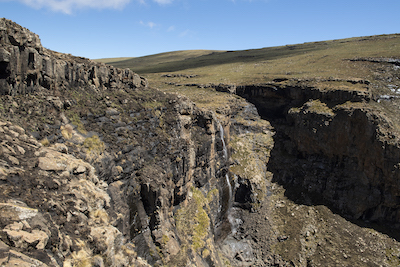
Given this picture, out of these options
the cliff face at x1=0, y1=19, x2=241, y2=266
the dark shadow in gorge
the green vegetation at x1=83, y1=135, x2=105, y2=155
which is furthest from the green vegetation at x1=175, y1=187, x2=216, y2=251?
the dark shadow in gorge

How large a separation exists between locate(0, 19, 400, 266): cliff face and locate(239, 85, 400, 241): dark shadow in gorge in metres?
0.20

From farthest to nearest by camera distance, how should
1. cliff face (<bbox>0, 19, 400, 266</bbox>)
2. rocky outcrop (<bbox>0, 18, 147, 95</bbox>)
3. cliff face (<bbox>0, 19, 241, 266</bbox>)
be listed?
rocky outcrop (<bbox>0, 18, 147, 95</bbox>) → cliff face (<bbox>0, 19, 400, 266</bbox>) → cliff face (<bbox>0, 19, 241, 266</bbox>)

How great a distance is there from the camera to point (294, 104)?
169 feet

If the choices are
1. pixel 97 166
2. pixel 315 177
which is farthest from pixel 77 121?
pixel 315 177

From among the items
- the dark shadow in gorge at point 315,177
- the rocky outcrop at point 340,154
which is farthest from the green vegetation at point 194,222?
the rocky outcrop at point 340,154

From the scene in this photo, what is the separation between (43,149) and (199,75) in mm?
66484

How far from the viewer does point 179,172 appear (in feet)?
88.8

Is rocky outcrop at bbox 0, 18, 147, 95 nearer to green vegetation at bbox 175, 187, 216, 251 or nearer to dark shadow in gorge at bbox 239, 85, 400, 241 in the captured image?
green vegetation at bbox 175, 187, 216, 251

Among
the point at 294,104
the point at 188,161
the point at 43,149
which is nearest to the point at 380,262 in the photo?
the point at 188,161

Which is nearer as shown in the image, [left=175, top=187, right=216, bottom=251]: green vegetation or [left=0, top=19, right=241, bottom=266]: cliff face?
[left=0, top=19, right=241, bottom=266]: cliff face

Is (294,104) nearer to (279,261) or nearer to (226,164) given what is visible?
(226,164)

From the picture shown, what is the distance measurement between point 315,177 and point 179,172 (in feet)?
84.3

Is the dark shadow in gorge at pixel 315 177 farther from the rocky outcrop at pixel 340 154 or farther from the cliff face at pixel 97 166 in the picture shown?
the cliff face at pixel 97 166

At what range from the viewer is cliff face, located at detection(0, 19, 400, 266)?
10820 mm
